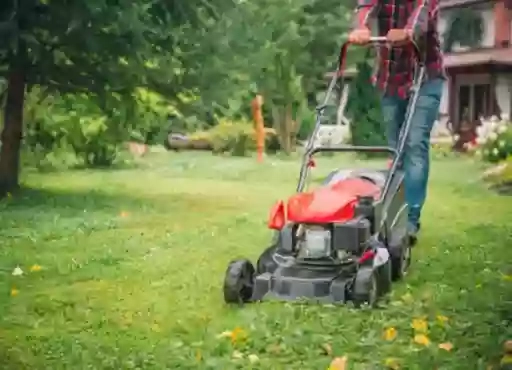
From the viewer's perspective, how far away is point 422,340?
6.25ft

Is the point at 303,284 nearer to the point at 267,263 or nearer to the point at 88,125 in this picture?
the point at 267,263

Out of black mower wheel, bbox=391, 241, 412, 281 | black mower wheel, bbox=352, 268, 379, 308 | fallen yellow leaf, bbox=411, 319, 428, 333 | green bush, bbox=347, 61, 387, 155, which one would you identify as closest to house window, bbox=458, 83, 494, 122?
green bush, bbox=347, 61, 387, 155

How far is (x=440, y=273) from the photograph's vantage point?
251 centimetres

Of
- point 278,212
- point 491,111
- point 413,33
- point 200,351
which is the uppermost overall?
point 413,33

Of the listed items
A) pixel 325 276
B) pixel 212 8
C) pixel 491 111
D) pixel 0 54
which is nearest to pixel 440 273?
pixel 325 276

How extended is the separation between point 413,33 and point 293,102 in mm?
1129

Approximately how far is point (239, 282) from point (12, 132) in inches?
67.9

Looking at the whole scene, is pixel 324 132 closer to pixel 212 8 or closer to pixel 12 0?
pixel 212 8

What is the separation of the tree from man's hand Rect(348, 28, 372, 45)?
898 mm

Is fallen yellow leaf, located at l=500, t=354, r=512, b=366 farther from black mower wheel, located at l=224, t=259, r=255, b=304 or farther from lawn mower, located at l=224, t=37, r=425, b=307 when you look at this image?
black mower wheel, located at l=224, t=259, r=255, b=304

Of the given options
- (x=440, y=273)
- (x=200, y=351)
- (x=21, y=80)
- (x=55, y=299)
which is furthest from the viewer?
(x=21, y=80)

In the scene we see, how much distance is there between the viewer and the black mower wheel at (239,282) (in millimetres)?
2193

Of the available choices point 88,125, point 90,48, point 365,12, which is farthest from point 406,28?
point 88,125

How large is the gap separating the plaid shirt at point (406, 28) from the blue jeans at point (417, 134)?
4 centimetres
